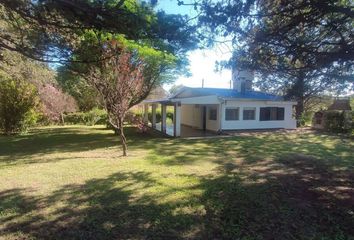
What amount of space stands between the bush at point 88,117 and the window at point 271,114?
16797 mm

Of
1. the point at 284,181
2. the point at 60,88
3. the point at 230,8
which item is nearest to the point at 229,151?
the point at 284,181

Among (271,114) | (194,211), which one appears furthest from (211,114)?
(194,211)

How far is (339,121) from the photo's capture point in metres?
26.0

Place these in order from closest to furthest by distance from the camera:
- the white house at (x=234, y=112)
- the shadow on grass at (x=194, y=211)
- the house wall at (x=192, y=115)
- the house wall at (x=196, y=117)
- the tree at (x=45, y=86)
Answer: the shadow on grass at (x=194, y=211), the tree at (x=45, y=86), the white house at (x=234, y=112), the house wall at (x=196, y=117), the house wall at (x=192, y=115)

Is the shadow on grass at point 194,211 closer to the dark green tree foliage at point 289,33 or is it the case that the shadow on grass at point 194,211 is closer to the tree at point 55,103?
the dark green tree foliage at point 289,33

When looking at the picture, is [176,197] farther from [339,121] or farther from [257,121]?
[339,121]

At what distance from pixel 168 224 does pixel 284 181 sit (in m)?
4.24

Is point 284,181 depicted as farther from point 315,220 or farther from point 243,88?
point 243,88

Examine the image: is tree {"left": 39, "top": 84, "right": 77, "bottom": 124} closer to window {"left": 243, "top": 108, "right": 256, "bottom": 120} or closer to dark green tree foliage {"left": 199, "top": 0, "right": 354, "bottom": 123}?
window {"left": 243, "top": 108, "right": 256, "bottom": 120}

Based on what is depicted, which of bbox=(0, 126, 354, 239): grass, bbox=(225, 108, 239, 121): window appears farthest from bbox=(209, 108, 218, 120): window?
bbox=(0, 126, 354, 239): grass

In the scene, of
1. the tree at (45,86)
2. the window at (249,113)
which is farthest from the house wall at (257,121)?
the tree at (45,86)

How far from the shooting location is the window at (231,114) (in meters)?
24.6

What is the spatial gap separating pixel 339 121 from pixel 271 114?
5234 millimetres

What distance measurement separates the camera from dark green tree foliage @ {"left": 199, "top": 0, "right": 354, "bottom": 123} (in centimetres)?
689
